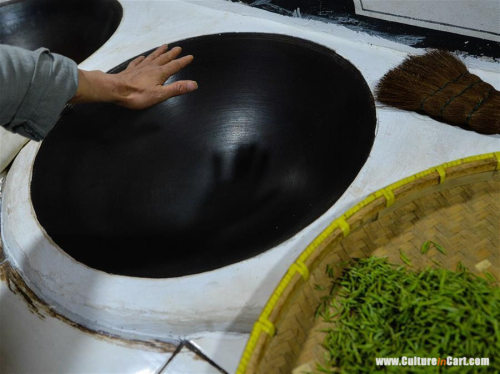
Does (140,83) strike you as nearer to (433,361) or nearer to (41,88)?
(41,88)

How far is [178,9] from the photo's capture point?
166 centimetres

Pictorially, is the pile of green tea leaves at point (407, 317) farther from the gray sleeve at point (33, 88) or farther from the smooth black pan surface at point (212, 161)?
the gray sleeve at point (33, 88)

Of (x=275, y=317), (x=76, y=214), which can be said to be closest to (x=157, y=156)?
(x=76, y=214)

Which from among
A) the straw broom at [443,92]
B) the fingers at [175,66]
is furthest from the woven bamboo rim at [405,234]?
the fingers at [175,66]

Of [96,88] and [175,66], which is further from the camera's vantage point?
[175,66]

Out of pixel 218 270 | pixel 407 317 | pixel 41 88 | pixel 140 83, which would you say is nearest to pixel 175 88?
pixel 140 83

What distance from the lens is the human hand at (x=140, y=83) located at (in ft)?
3.43

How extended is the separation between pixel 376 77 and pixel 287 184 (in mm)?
382

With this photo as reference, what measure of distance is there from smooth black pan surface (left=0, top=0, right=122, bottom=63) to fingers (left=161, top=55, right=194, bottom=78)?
611mm

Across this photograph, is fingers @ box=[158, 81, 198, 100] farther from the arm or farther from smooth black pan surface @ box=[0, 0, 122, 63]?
smooth black pan surface @ box=[0, 0, 122, 63]

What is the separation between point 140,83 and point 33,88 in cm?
41

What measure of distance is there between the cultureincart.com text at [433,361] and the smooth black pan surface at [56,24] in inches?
61.6

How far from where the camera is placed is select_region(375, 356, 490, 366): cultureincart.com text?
2.33 feet

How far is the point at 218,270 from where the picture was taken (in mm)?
953
